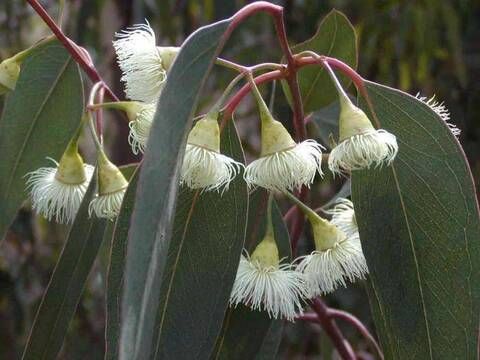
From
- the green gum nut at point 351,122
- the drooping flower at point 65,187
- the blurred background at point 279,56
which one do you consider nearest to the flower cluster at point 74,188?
the drooping flower at point 65,187

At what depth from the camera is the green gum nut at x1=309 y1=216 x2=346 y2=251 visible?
3.04 feet

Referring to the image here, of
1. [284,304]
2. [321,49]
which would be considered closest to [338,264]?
[284,304]

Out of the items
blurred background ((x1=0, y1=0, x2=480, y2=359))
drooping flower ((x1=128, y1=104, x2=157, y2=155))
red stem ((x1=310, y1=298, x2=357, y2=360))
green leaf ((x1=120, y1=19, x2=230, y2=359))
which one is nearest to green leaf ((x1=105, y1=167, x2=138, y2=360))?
drooping flower ((x1=128, y1=104, x2=157, y2=155))

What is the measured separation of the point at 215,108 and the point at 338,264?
0.77 ft

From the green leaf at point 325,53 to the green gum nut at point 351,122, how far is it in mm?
304

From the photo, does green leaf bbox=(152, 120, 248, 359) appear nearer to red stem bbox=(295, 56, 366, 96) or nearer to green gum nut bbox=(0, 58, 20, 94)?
red stem bbox=(295, 56, 366, 96)

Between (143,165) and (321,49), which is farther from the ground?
(321,49)

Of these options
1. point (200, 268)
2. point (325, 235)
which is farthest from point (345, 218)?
point (200, 268)

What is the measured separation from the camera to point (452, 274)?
33.9 inches

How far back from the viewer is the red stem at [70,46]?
1.01m

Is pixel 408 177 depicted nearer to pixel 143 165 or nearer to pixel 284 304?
pixel 284 304

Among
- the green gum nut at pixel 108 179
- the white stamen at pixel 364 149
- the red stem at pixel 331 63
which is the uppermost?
the red stem at pixel 331 63

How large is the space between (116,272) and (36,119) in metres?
0.42

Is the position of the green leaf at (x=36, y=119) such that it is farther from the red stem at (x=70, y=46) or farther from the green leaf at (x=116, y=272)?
the green leaf at (x=116, y=272)
